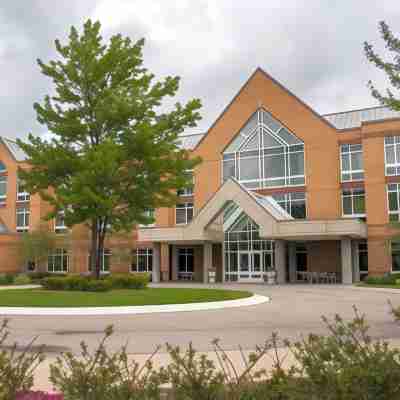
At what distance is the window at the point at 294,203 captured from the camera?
39656 mm

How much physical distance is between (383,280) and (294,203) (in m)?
9.54

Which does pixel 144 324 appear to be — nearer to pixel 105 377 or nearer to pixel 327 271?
pixel 105 377

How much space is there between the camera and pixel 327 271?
127ft

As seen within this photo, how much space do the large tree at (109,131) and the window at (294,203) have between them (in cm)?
1608

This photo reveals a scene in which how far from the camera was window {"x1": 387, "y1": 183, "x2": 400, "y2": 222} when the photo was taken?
36.3 m

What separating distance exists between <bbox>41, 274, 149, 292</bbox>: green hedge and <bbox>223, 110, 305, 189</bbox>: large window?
59.6 ft

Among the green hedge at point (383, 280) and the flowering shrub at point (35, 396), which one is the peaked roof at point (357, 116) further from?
the flowering shrub at point (35, 396)

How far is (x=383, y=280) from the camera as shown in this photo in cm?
3347

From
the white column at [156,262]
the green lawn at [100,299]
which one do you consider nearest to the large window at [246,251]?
the white column at [156,262]

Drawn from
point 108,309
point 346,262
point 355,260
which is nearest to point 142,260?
point 355,260

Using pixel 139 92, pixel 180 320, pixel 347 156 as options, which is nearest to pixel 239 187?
pixel 347 156

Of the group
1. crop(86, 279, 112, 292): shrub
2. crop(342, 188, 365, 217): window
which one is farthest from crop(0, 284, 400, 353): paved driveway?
crop(342, 188, 365, 217): window

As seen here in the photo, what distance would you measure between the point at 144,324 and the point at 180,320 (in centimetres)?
126

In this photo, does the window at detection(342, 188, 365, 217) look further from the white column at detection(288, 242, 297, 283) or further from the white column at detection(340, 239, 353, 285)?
the white column at detection(288, 242, 297, 283)
